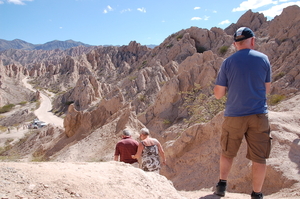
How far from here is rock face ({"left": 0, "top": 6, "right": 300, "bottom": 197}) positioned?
4.96m

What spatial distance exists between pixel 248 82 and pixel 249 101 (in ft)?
0.71

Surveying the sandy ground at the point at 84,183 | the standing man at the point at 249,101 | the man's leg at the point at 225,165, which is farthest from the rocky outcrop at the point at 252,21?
the sandy ground at the point at 84,183

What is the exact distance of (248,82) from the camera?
9.21 ft

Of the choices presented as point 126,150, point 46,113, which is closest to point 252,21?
point 46,113

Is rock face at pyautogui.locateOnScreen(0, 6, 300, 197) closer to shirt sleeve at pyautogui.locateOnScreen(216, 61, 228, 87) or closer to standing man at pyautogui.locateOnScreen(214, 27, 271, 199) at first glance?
standing man at pyautogui.locateOnScreen(214, 27, 271, 199)

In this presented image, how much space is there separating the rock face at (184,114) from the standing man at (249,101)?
1369 millimetres

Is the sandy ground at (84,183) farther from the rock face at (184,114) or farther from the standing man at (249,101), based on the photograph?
the rock face at (184,114)

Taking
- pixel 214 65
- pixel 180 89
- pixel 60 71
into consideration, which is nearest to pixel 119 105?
pixel 180 89

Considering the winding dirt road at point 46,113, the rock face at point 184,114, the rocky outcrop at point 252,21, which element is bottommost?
the winding dirt road at point 46,113

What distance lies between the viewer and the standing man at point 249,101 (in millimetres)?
2814

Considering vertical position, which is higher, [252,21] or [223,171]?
[252,21]

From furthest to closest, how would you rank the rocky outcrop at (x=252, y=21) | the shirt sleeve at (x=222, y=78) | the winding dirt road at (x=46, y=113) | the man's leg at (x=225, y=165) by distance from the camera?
1. the rocky outcrop at (x=252, y=21)
2. the winding dirt road at (x=46, y=113)
3. the man's leg at (x=225, y=165)
4. the shirt sleeve at (x=222, y=78)

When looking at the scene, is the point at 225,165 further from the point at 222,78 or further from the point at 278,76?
the point at 278,76

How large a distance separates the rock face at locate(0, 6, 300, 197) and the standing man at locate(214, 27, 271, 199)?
137 centimetres
